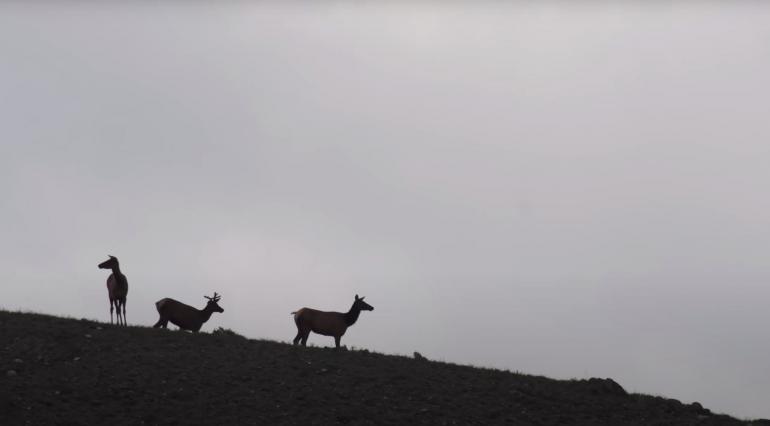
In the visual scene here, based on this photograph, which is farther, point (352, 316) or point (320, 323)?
point (352, 316)

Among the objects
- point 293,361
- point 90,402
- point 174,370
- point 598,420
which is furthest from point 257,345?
point 598,420

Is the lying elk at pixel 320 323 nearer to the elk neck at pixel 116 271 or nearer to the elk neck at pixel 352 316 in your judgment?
the elk neck at pixel 352 316

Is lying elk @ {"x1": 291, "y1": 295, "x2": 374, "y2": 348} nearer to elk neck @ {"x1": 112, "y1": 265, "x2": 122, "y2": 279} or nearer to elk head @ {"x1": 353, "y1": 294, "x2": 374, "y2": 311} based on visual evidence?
elk head @ {"x1": 353, "y1": 294, "x2": 374, "y2": 311}

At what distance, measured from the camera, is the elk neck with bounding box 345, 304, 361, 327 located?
107ft

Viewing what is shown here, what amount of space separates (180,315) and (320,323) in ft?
15.5

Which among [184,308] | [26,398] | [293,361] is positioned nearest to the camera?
[26,398]

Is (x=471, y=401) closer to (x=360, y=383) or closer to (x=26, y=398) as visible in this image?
(x=360, y=383)

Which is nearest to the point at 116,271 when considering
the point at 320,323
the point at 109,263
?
the point at 109,263

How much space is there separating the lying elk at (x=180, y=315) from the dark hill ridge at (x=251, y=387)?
1.95m

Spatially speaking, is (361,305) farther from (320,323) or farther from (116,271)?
(116,271)

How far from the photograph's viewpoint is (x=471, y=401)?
2606 centimetres

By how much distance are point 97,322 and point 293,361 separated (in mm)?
6550

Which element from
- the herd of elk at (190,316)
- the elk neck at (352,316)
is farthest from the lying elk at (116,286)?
the elk neck at (352,316)

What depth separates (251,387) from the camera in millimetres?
25266
